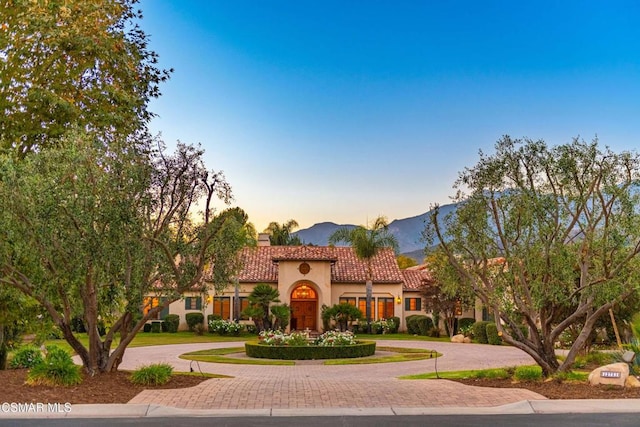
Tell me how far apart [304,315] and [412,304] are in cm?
837

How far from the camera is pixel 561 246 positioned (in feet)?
46.6

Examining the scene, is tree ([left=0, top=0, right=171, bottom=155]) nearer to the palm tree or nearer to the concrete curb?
the concrete curb

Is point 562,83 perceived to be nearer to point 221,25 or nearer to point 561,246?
point 561,246

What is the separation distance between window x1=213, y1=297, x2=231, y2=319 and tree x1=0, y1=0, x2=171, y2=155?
27.9m

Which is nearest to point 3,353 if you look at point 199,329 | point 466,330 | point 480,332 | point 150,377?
point 150,377

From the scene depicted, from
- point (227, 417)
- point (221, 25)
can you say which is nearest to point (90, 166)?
point (227, 417)

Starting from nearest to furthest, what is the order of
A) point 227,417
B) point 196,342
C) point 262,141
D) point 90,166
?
point 227,417 < point 90,166 < point 262,141 < point 196,342

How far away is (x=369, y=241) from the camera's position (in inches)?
1719

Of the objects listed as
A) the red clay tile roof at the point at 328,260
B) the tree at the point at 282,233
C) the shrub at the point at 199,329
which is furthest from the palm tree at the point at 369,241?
the tree at the point at 282,233

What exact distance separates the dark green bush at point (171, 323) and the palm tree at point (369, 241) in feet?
44.7

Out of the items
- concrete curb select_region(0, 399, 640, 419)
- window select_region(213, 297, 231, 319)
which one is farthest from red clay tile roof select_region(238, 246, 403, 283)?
concrete curb select_region(0, 399, 640, 419)

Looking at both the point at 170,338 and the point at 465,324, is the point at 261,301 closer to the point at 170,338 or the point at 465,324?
the point at 170,338

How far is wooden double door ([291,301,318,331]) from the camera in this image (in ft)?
146

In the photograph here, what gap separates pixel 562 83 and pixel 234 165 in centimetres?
1505
